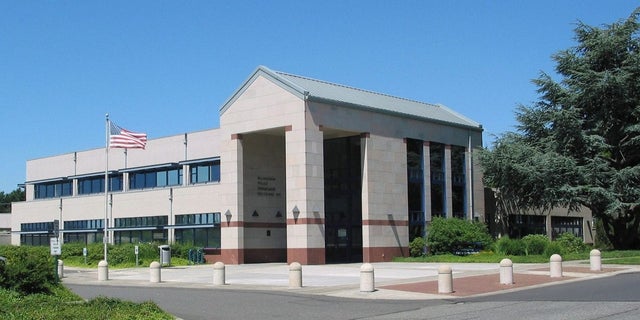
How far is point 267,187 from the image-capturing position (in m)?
47.4

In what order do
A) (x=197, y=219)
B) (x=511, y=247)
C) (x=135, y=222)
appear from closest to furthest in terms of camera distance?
(x=511, y=247), (x=197, y=219), (x=135, y=222)

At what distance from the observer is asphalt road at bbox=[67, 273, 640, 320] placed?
16469mm

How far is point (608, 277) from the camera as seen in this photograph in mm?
26906

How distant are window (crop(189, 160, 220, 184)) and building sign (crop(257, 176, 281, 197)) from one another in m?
4.47

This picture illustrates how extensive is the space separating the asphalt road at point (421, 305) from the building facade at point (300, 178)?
18885 mm

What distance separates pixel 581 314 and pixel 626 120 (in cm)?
3252

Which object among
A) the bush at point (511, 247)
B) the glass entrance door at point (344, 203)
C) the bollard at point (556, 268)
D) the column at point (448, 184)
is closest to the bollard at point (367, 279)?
the bollard at point (556, 268)

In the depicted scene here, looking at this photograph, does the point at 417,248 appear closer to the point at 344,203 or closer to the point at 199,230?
the point at 344,203

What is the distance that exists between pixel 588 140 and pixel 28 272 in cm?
3330

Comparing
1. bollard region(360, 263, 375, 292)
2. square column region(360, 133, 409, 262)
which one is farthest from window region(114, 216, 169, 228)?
bollard region(360, 263, 375, 292)

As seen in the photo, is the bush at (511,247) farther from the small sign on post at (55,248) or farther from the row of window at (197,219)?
the small sign on post at (55,248)

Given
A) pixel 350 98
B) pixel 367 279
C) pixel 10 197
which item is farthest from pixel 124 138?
pixel 10 197

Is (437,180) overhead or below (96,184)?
below

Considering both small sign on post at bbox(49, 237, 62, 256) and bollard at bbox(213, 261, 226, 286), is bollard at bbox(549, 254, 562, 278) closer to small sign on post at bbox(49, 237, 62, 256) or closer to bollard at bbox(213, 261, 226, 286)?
bollard at bbox(213, 261, 226, 286)
